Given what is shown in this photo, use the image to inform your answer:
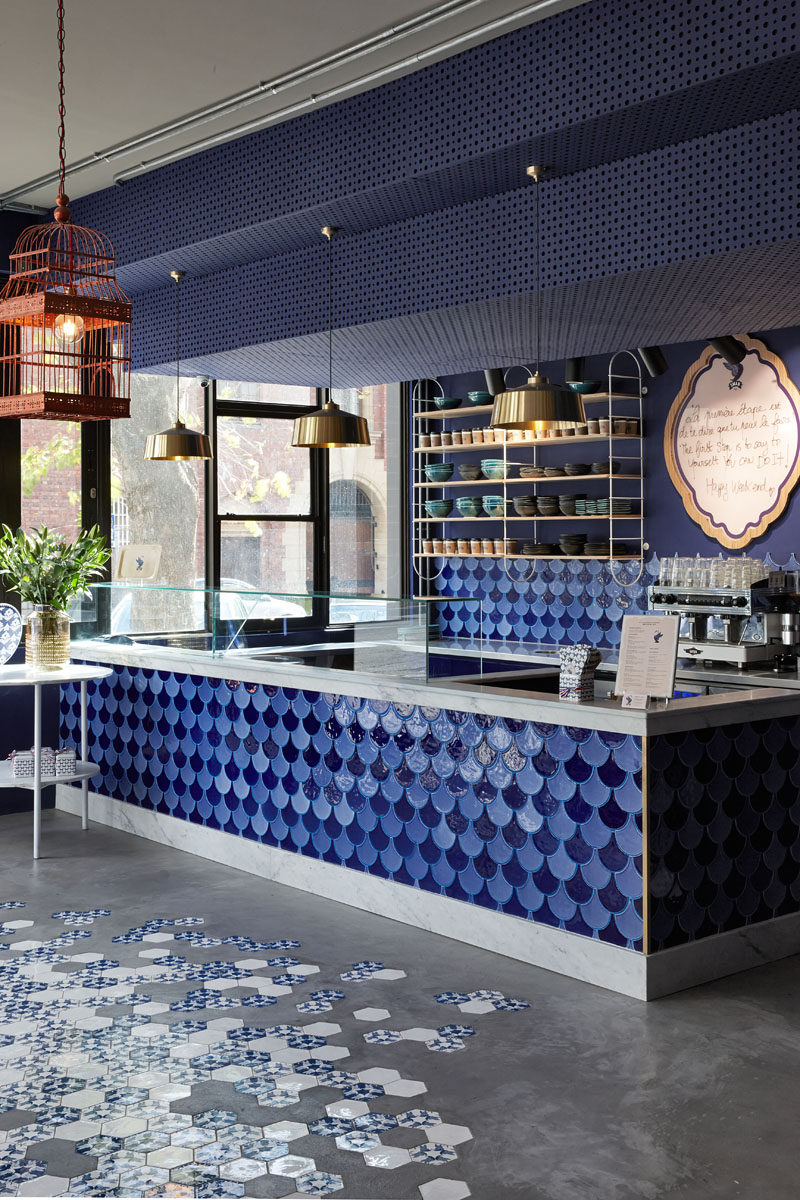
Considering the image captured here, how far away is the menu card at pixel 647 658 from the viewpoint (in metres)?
3.99

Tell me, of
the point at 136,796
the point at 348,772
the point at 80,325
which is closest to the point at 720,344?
the point at 348,772

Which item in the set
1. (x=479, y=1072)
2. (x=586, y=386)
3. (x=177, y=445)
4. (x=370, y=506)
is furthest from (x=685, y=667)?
(x=370, y=506)

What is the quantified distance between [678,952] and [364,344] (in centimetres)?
342

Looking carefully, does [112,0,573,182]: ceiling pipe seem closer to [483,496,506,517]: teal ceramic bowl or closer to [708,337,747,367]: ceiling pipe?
[708,337,747,367]: ceiling pipe

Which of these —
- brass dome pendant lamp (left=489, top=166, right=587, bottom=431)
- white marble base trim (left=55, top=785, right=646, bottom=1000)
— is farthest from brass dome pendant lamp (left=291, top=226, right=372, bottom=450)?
white marble base trim (left=55, top=785, right=646, bottom=1000)

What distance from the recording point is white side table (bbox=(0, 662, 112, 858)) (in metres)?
5.64

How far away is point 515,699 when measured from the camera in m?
4.23

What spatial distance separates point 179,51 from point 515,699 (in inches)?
110

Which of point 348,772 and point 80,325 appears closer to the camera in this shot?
point 80,325

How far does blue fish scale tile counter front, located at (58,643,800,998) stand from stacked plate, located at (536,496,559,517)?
2513mm

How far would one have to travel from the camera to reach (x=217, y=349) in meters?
6.48

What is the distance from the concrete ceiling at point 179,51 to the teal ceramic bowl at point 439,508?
3.21 metres

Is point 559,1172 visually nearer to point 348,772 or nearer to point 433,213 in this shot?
point 348,772

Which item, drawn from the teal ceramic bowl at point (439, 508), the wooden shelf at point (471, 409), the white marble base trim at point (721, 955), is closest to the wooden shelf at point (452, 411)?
the wooden shelf at point (471, 409)
